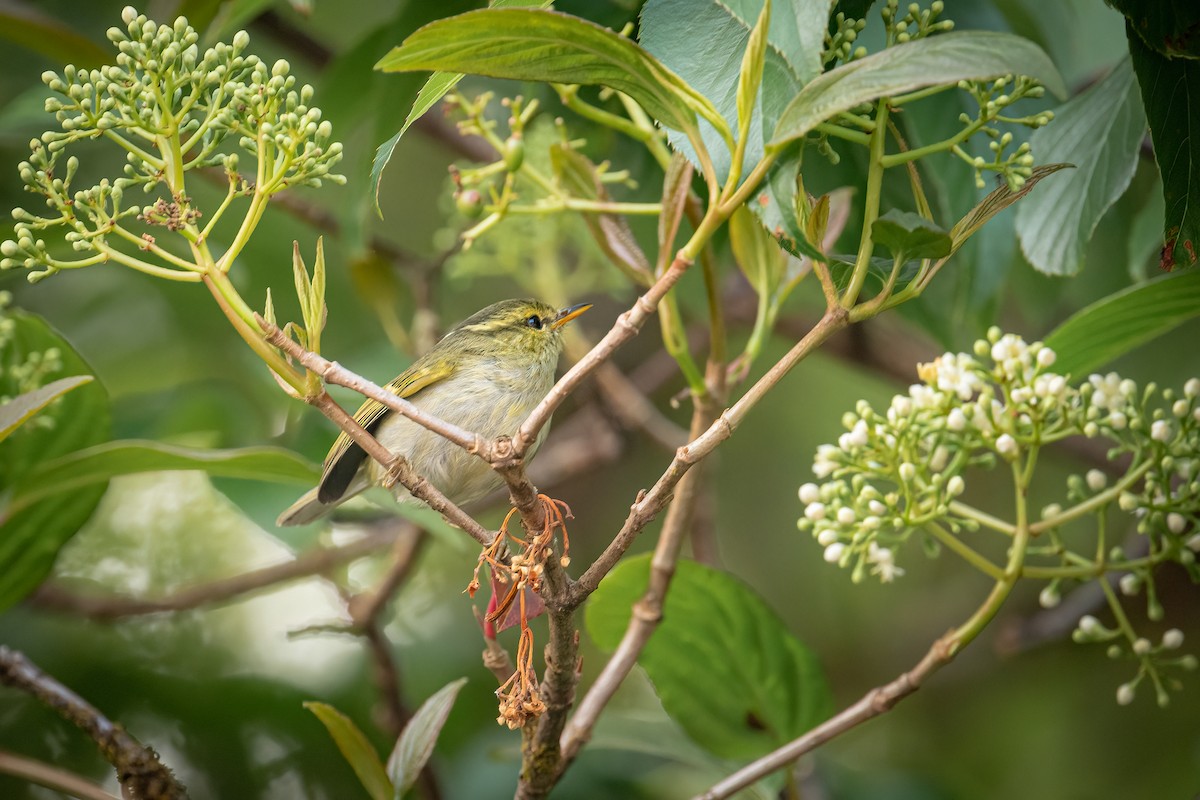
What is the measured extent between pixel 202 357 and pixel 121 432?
1.11 m

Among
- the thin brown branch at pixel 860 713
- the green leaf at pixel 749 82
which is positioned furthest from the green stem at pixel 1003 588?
the green leaf at pixel 749 82

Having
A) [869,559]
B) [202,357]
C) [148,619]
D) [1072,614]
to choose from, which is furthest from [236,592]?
[1072,614]

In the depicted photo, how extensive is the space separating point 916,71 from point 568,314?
1.41 metres

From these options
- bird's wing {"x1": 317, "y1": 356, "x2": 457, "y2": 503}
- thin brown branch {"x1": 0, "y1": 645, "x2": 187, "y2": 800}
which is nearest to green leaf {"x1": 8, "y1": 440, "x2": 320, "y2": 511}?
bird's wing {"x1": 317, "y1": 356, "x2": 457, "y2": 503}

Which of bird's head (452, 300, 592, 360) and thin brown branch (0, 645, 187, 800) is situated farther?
bird's head (452, 300, 592, 360)

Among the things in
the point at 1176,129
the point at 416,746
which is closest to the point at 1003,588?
the point at 1176,129

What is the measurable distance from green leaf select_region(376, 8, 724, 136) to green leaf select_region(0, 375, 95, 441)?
27.7 inches

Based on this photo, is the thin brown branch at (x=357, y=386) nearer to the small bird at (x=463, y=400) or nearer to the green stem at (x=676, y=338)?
the green stem at (x=676, y=338)

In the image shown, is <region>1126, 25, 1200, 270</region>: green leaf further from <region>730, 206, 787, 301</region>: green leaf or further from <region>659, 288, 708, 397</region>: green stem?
<region>659, 288, 708, 397</region>: green stem

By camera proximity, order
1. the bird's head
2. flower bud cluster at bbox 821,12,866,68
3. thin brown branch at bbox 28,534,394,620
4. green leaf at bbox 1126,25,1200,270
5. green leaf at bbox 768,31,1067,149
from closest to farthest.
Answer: green leaf at bbox 768,31,1067,149
flower bud cluster at bbox 821,12,866,68
green leaf at bbox 1126,25,1200,270
the bird's head
thin brown branch at bbox 28,534,394,620

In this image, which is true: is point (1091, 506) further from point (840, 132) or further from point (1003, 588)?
point (840, 132)

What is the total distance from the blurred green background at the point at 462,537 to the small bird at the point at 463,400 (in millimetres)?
149

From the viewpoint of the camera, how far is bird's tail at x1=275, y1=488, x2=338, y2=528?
7.91 feet

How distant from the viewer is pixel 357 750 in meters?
1.70
